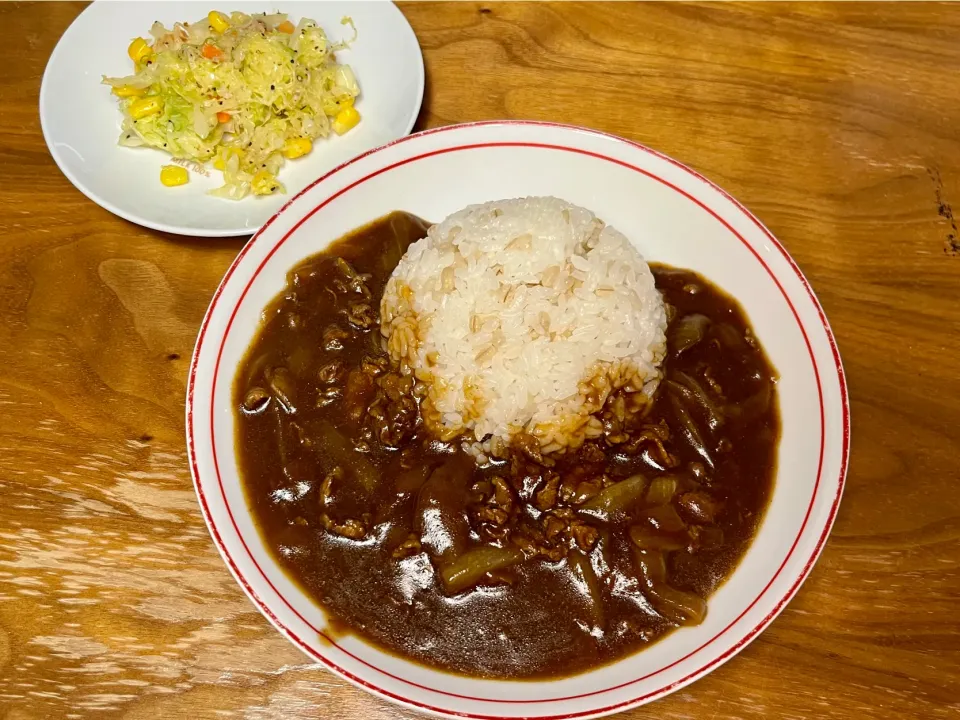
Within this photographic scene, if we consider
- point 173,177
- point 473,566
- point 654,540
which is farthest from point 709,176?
point 173,177

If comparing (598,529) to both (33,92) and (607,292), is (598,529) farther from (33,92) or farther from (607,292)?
(33,92)

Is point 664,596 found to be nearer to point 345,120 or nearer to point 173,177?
point 345,120

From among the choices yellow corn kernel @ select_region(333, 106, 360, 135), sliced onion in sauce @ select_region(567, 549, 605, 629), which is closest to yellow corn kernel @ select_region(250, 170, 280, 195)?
yellow corn kernel @ select_region(333, 106, 360, 135)

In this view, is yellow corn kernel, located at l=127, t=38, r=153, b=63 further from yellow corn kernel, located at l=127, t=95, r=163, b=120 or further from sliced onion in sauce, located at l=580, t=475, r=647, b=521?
sliced onion in sauce, located at l=580, t=475, r=647, b=521

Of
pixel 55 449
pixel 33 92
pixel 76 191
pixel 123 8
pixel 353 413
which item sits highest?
pixel 123 8

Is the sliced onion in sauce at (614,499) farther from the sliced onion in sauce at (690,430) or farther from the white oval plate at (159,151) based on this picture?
the white oval plate at (159,151)

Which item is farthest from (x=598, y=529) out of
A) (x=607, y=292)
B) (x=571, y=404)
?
(x=607, y=292)
